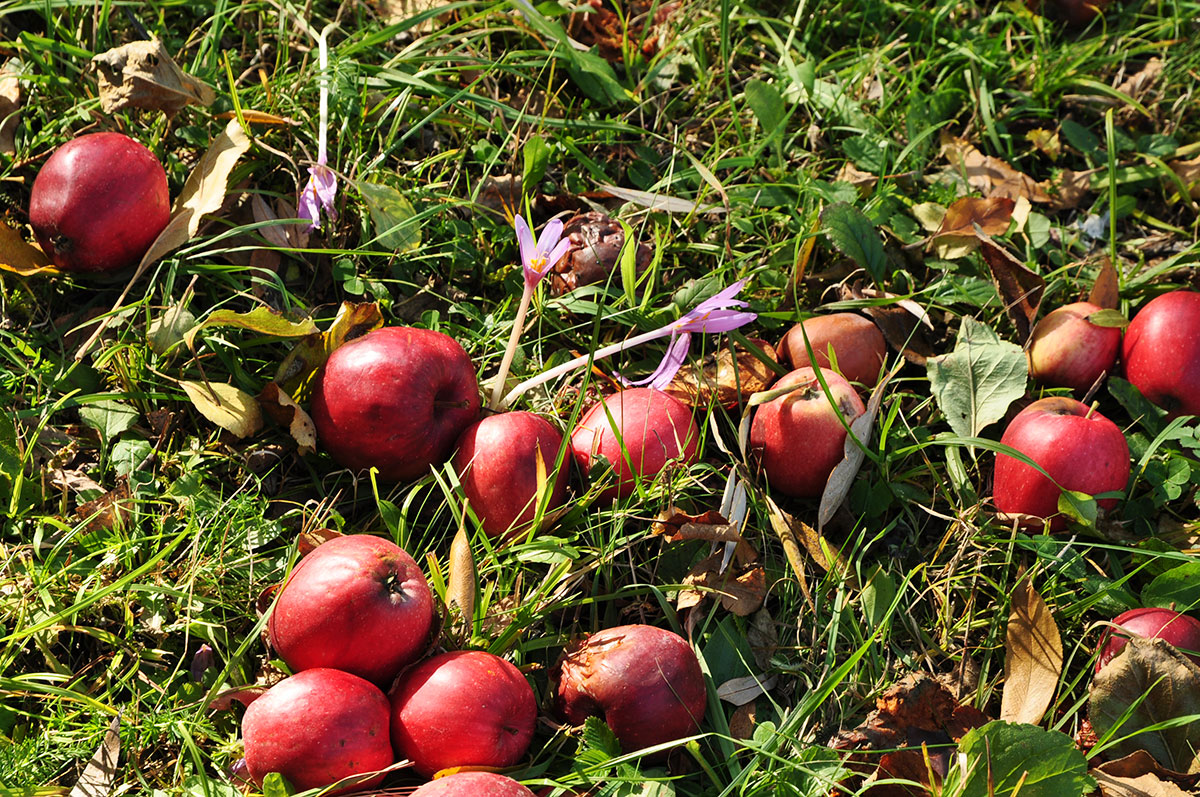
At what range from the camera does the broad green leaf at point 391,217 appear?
3072mm

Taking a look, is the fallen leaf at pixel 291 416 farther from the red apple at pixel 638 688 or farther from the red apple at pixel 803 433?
the red apple at pixel 803 433

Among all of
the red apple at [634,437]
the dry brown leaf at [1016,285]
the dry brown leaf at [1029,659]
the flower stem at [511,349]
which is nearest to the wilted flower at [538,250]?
the flower stem at [511,349]

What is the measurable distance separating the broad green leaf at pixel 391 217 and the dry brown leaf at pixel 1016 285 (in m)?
1.91

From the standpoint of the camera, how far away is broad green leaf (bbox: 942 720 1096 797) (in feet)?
7.23

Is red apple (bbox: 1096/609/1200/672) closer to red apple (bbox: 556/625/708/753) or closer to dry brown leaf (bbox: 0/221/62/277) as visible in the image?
red apple (bbox: 556/625/708/753)

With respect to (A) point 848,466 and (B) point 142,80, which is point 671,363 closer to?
(A) point 848,466

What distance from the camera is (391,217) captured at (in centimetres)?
309

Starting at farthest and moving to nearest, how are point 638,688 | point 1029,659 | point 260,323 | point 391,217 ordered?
point 391,217 < point 260,323 < point 1029,659 < point 638,688

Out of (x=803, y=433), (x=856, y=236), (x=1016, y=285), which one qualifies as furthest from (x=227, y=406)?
(x=1016, y=285)

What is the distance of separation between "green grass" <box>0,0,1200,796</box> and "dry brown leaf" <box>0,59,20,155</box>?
1.6 inches

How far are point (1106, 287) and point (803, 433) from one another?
1.23 metres

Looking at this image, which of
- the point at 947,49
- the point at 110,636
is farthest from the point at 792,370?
the point at 110,636

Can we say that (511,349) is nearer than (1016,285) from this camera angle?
Yes

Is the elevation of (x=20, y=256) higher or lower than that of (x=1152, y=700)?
higher
